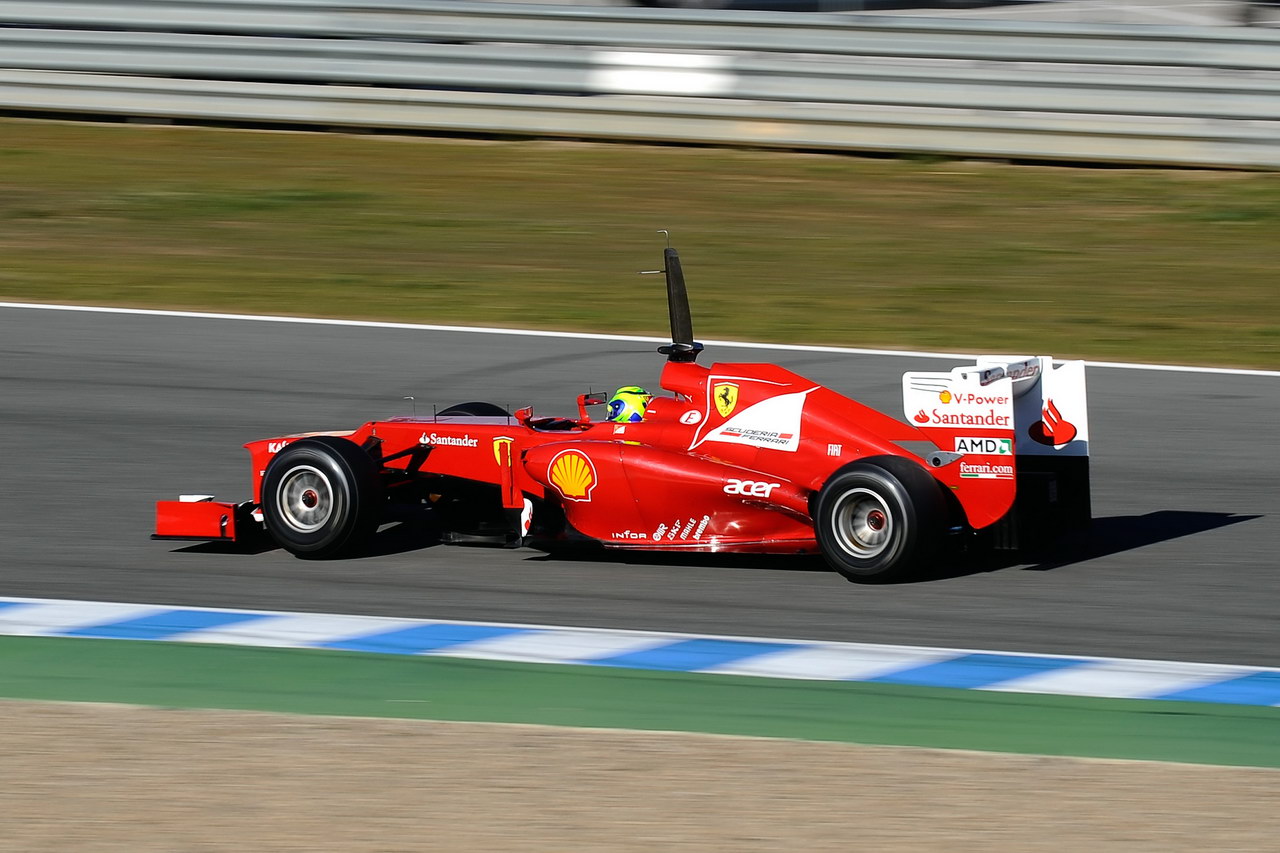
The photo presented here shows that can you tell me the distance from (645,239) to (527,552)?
7542 millimetres

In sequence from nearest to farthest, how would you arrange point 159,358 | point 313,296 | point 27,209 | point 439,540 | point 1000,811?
point 1000,811 → point 439,540 → point 159,358 → point 313,296 → point 27,209

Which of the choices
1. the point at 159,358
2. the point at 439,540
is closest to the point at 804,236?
the point at 159,358

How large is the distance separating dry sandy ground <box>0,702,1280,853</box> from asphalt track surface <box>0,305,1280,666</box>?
4.72 ft

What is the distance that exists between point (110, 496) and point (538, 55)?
9.53 meters

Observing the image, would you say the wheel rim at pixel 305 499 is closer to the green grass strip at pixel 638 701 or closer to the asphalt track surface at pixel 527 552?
the asphalt track surface at pixel 527 552

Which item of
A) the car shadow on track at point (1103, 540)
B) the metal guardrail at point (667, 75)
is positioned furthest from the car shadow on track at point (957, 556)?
the metal guardrail at point (667, 75)

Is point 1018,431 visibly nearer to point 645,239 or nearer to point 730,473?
point 730,473

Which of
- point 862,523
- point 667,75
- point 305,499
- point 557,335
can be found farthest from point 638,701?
point 667,75

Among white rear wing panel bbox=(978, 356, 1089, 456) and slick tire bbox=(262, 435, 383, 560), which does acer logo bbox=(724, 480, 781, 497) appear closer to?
white rear wing panel bbox=(978, 356, 1089, 456)

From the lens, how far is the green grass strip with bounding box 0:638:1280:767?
559cm

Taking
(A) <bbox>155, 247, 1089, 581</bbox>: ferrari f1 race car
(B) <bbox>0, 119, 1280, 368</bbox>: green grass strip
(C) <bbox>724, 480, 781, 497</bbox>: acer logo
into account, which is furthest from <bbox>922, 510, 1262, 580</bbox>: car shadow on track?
(B) <bbox>0, 119, 1280, 368</bbox>: green grass strip

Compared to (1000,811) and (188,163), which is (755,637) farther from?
(188,163)

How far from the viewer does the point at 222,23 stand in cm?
1809

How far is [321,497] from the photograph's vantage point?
25.7ft
